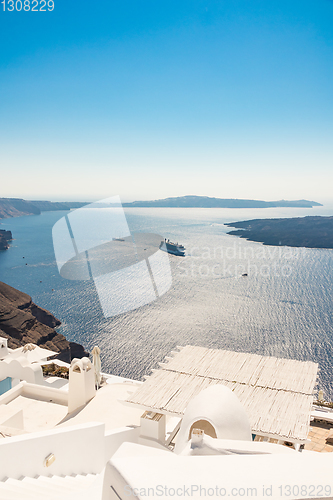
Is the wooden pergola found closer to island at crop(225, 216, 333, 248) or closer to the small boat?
the small boat

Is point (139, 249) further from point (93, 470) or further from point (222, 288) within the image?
point (93, 470)

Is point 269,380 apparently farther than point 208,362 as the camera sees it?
No

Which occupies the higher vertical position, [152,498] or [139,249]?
[152,498]

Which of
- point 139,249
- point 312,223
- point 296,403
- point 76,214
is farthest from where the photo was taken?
point 312,223

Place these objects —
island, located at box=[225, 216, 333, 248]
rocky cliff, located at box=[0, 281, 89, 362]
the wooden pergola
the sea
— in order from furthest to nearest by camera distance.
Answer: island, located at box=[225, 216, 333, 248]
the sea
rocky cliff, located at box=[0, 281, 89, 362]
the wooden pergola

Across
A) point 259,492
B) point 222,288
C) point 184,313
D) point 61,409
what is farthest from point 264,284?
point 259,492

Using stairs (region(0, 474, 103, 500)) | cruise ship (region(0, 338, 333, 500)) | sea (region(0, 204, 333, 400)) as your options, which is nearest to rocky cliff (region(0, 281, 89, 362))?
sea (region(0, 204, 333, 400))

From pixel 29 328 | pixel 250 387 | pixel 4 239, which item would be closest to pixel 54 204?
pixel 4 239

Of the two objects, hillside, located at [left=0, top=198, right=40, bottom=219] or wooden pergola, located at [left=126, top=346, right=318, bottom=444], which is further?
hillside, located at [left=0, top=198, right=40, bottom=219]
